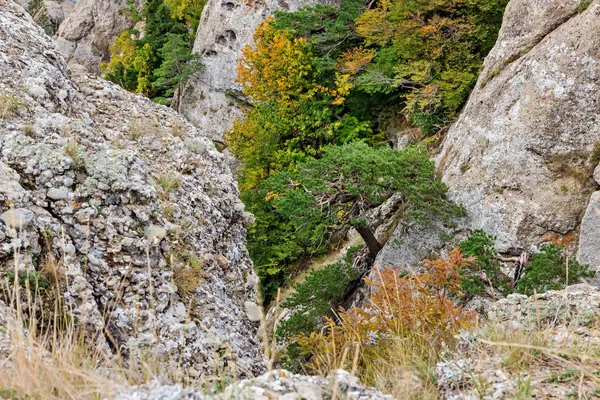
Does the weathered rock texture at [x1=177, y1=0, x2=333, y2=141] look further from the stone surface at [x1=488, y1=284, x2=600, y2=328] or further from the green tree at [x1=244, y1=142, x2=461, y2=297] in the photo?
the stone surface at [x1=488, y1=284, x2=600, y2=328]

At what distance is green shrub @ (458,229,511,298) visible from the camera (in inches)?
406

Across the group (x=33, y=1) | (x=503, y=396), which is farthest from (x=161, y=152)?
(x=33, y=1)

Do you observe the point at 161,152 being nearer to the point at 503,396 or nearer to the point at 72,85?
the point at 72,85

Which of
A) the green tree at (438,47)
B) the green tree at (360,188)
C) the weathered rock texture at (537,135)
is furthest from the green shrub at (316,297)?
the green tree at (438,47)

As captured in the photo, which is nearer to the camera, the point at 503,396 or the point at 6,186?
the point at 503,396

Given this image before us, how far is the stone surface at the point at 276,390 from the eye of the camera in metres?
2.22

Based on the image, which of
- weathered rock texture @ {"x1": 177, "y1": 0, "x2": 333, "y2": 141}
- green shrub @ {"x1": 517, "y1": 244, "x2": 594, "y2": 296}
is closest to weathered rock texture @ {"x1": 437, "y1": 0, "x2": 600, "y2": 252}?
green shrub @ {"x1": 517, "y1": 244, "x2": 594, "y2": 296}

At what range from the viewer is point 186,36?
91.9 ft

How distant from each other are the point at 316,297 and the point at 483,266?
13.5ft

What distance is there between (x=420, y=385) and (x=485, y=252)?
8218 mm

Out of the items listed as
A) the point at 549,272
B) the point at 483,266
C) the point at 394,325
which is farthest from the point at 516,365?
the point at 483,266

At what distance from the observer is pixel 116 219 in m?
4.77

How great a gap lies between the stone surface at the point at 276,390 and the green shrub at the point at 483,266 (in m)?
8.05

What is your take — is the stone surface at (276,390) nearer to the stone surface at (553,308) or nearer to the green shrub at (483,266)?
the stone surface at (553,308)
